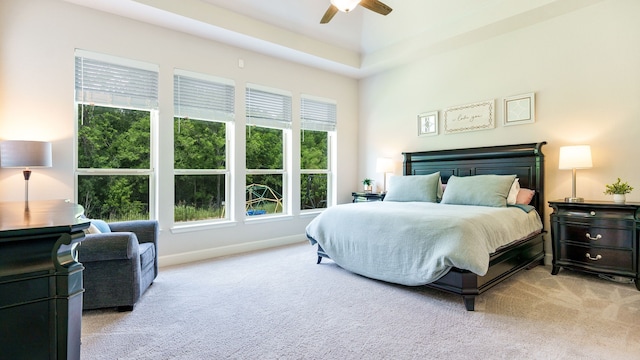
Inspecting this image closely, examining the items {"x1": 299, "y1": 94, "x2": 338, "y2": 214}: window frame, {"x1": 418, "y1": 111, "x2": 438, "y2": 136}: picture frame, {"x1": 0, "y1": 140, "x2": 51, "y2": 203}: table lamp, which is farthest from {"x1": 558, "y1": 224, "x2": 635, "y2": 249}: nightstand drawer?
{"x1": 0, "y1": 140, "x2": 51, "y2": 203}: table lamp

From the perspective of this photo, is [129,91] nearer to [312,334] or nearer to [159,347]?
[159,347]

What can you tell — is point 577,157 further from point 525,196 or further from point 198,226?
point 198,226

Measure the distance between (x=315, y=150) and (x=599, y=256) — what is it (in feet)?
13.3

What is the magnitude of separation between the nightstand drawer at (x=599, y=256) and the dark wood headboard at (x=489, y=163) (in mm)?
657

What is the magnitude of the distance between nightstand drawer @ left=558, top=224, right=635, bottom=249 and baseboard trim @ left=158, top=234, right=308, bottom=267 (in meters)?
3.55

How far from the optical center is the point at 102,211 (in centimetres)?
372

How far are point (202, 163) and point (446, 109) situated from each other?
12.1ft

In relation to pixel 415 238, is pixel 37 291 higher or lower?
higher

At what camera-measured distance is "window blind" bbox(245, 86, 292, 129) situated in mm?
4750

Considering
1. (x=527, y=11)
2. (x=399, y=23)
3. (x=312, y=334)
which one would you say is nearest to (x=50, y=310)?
(x=312, y=334)

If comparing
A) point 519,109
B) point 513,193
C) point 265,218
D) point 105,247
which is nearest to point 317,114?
point 265,218

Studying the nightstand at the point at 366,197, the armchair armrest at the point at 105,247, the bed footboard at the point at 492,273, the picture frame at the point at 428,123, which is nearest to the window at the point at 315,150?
the nightstand at the point at 366,197

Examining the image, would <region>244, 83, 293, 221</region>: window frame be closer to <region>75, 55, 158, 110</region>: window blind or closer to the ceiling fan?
<region>75, 55, 158, 110</region>: window blind

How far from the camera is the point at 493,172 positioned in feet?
14.3
